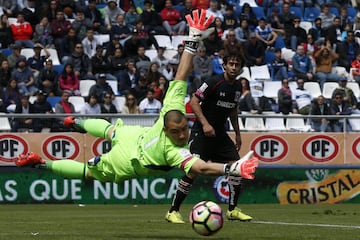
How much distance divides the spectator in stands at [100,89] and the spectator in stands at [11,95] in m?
1.78

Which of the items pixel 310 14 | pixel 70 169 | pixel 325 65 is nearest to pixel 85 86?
pixel 325 65

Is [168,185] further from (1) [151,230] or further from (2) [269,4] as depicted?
(2) [269,4]

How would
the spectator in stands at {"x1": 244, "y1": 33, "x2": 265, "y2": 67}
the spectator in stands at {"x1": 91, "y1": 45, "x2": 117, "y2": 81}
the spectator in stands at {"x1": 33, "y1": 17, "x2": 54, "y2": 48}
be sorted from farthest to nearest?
the spectator in stands at {"x1": 244, "y1": 33, "x2": 265, "y2": 67}
the spectator in stands at {"x1": 33, "y1": 17, "x2": 54, "y2": 48}
the spectator in stands at {"x1": 91, "y1": 45, "x2": 117, "y2": 81}

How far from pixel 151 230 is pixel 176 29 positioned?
55.7ft

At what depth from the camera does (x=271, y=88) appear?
2731 centimetres

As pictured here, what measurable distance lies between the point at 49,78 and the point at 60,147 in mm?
4778

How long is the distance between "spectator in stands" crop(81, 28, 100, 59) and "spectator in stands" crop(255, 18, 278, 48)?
16.6 ft

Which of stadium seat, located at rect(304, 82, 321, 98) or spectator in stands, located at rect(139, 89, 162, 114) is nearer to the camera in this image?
spectator in stands, located at rect(139, 89, 162, 114)

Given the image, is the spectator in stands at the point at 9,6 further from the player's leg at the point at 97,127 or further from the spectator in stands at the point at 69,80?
the player's leg at the point at 97,127

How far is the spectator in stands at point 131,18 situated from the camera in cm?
→ 2888

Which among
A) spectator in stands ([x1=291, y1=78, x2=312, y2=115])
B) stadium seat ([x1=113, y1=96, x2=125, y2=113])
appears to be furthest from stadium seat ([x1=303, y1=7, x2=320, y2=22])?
stadium seat ([x1=113, y1=96, x2=125, y2=113])

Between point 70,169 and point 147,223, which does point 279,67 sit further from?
point 70,169

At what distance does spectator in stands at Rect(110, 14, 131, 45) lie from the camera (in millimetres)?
27969

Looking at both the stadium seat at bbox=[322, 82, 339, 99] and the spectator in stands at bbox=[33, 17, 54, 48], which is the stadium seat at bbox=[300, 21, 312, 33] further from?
the spectator in stands at bbox=[33, 17, 54, 48]
